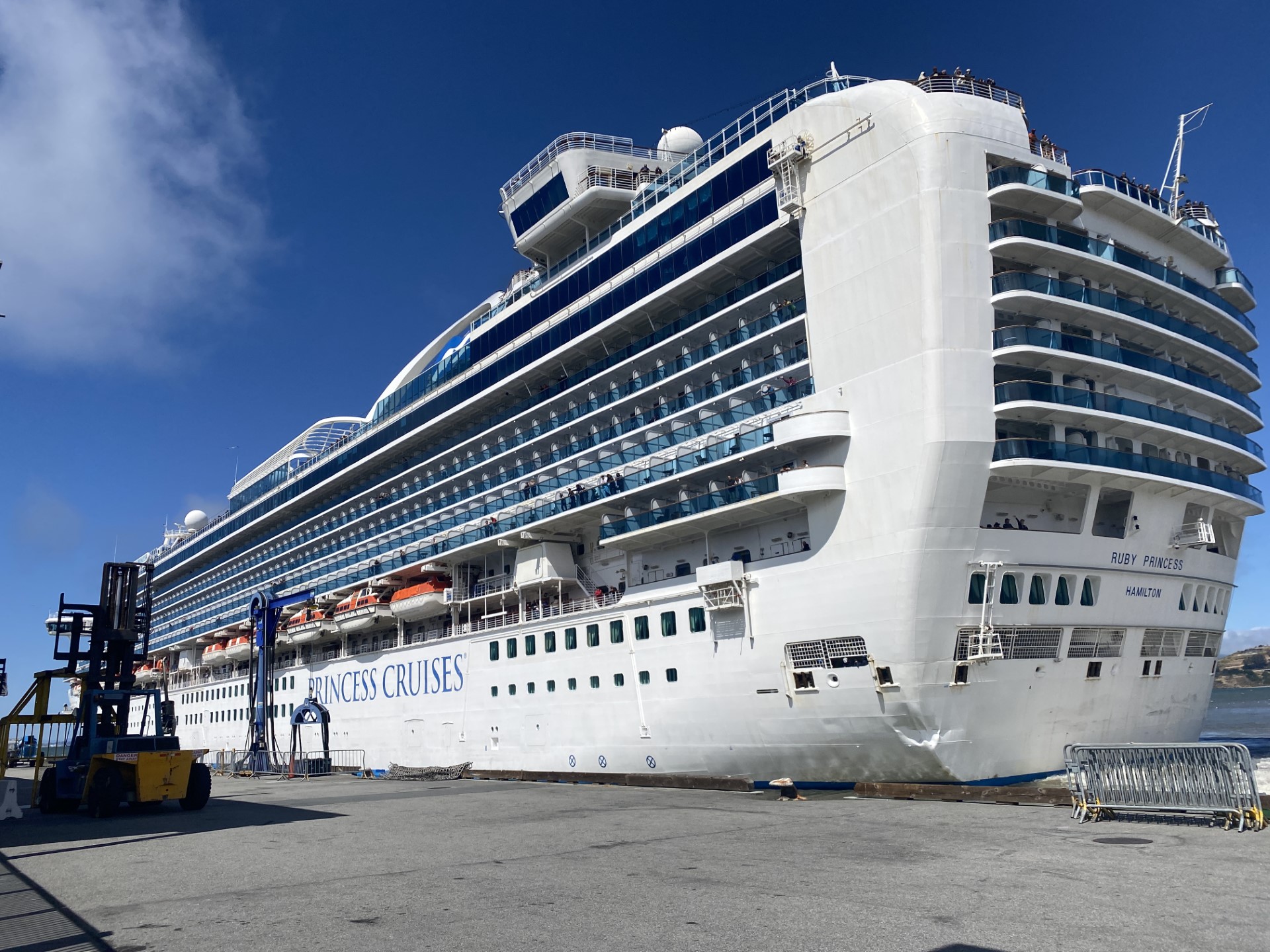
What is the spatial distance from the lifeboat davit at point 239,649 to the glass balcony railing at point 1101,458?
41.1 metres

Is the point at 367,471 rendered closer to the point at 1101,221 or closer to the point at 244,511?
the point at 244,511

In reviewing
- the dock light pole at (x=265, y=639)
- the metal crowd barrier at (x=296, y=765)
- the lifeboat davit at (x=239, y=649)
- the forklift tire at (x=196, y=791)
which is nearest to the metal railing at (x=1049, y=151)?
the forklift tire at (x=196, y=791)

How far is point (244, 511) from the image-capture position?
5369cm

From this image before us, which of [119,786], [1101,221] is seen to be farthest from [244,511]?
[1101,221]

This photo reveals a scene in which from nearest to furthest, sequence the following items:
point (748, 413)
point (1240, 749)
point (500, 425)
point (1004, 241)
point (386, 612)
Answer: point (1240, 749) → point (1004, 241) → point (748, 413) → point (500, 425) → point (386, 612)

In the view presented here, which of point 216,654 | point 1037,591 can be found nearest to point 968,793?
point 1037,591

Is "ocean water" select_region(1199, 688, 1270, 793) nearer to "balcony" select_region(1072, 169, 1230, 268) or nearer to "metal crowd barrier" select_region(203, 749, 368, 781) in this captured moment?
"balcony" select_region(1072, 169, 1230, 268)

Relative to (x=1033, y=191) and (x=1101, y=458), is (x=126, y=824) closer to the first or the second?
(x=1101, y=458)

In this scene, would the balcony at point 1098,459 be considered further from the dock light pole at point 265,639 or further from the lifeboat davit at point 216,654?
the lifeboat davit at point 216,654

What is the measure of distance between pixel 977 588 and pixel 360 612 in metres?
25.8

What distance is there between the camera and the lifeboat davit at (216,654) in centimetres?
5066

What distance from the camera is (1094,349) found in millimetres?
18578

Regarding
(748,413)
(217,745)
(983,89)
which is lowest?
(217,745)

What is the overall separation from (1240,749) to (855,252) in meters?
11.7
